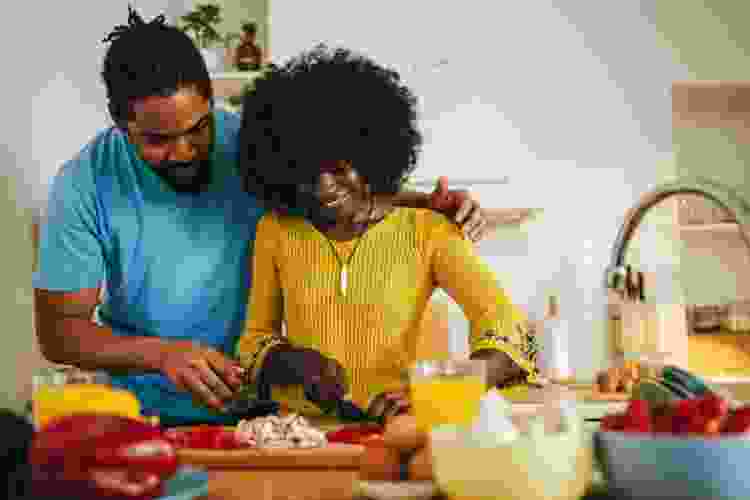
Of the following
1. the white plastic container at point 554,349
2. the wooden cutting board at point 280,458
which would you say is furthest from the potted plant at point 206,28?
the wooden cutting board at point 280,458

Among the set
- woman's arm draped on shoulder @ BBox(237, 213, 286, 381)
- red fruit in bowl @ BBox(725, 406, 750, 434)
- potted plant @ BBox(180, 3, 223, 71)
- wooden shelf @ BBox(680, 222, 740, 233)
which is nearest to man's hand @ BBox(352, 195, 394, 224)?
woman's arm draped on shoulder @ BBox(237, 213, 286, 381)

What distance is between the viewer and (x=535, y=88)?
379 centimetres

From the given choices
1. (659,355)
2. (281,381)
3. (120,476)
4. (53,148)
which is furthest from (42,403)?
(659,355)

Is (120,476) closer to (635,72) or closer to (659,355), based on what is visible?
(659,355)

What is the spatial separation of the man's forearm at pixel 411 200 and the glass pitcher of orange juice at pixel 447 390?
31.7 inches

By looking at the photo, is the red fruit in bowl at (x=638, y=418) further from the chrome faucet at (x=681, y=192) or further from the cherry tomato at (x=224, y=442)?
the cherry tomato at (x=224, y=442)

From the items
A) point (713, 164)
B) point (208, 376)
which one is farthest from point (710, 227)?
point (208, 376)

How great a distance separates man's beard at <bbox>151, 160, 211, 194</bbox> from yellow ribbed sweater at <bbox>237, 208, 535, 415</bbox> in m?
0.18

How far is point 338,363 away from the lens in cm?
171

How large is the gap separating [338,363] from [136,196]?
2.12ft

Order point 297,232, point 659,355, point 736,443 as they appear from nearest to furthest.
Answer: point 736,443 → point 297,232 → point 659,355

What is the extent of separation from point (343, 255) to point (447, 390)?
714 millimetres

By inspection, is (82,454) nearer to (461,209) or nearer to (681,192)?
(681,192)

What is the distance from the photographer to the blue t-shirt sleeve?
6.81 ft
